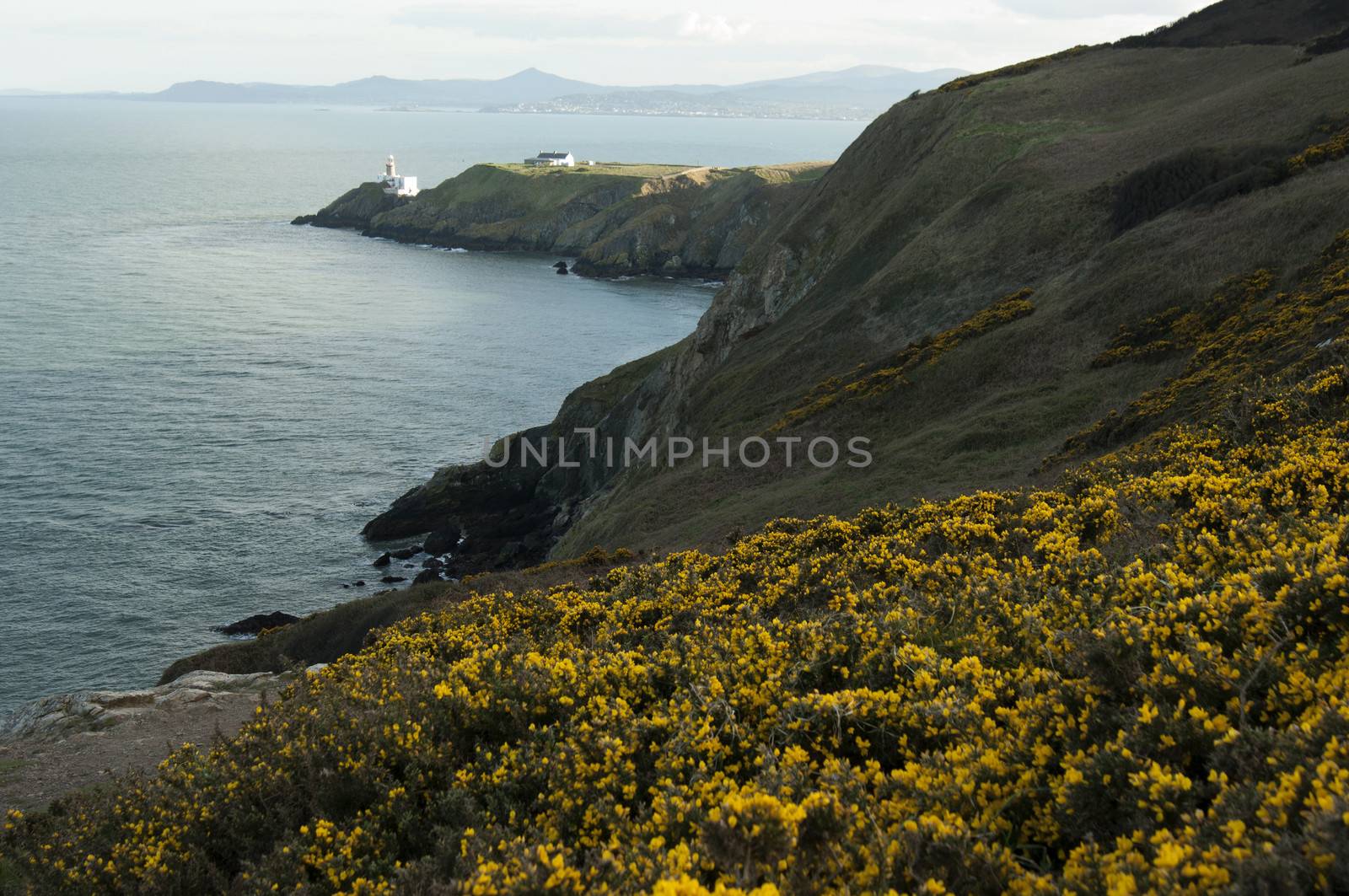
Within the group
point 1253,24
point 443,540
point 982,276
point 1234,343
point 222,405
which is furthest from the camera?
point 222,405

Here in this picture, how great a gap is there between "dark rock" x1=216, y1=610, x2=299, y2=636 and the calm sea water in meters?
0.86

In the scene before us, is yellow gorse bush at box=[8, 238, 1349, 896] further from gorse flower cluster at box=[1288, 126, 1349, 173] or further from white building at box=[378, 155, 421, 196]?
white building at box=[378, 155, 421, 196]

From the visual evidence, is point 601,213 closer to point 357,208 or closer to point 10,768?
point 357,208

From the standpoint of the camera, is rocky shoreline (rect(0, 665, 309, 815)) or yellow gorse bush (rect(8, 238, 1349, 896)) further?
rocky shoreline (rect(0, 665, 309, 815))

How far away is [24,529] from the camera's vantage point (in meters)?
48.8

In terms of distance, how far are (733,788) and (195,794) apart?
6.89m

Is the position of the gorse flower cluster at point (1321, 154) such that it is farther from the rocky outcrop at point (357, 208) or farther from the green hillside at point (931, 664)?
the rocky outcrop at point (357, 208)

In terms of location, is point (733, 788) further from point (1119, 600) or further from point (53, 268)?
point (53, 268)

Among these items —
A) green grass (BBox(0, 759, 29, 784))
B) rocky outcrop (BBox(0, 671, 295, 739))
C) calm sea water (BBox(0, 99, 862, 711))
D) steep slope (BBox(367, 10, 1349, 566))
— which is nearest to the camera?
green grass (BBox(0, 759, 29, 784))

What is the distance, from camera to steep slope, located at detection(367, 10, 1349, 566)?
30.0 metres

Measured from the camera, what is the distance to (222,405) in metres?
69.7

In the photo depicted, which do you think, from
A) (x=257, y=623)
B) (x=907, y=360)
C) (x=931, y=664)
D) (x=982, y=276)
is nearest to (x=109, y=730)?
(x=931, y=664)

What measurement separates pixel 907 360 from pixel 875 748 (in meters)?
32.4

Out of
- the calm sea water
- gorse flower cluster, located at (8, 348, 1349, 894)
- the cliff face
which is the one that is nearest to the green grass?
gorse flower cluster, located at (8, 348, 1349, 894)
